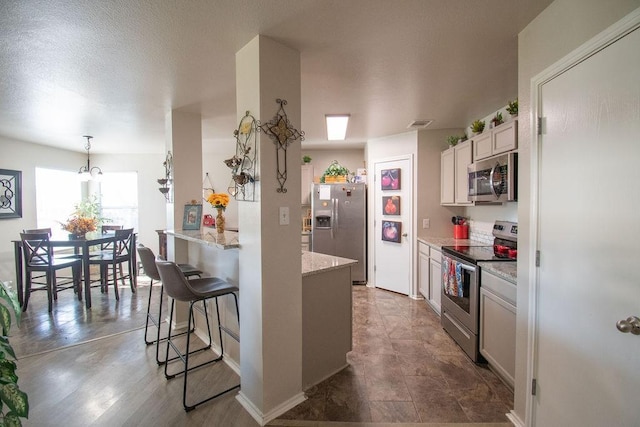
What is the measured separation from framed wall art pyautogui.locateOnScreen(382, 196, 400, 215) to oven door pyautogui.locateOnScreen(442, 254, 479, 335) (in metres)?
1.40

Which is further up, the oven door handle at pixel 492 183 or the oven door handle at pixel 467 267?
the oven door handle at pixel 492 183

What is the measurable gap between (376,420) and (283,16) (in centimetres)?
248

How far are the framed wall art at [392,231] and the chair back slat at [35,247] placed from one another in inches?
181

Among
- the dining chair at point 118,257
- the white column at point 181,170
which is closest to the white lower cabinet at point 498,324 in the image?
the white column at point 181,170

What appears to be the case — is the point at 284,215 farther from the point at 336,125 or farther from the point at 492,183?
the point at 336,125

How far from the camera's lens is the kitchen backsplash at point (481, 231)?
3410mm

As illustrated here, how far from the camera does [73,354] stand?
2721 millimetres

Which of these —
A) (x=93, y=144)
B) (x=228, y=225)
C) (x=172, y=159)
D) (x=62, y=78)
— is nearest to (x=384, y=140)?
(x=172, y=159)

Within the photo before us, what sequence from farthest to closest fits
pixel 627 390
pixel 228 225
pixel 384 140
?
pixel 228 225 < pixel 384 140 < pixel 627 390

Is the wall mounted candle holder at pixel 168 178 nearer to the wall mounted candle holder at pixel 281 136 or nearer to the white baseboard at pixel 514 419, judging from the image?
the wall mounted candle holder at pixel 281 136

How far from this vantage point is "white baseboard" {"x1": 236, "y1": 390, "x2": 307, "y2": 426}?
184cm

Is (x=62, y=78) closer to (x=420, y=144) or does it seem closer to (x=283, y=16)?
(x=283, y=16)

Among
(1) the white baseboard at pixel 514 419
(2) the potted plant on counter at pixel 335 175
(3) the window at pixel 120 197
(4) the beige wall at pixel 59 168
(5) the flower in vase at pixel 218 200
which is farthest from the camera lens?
(3) the window at pixel 120 197

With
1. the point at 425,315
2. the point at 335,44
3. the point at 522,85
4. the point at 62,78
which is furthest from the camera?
the point at 425,315
